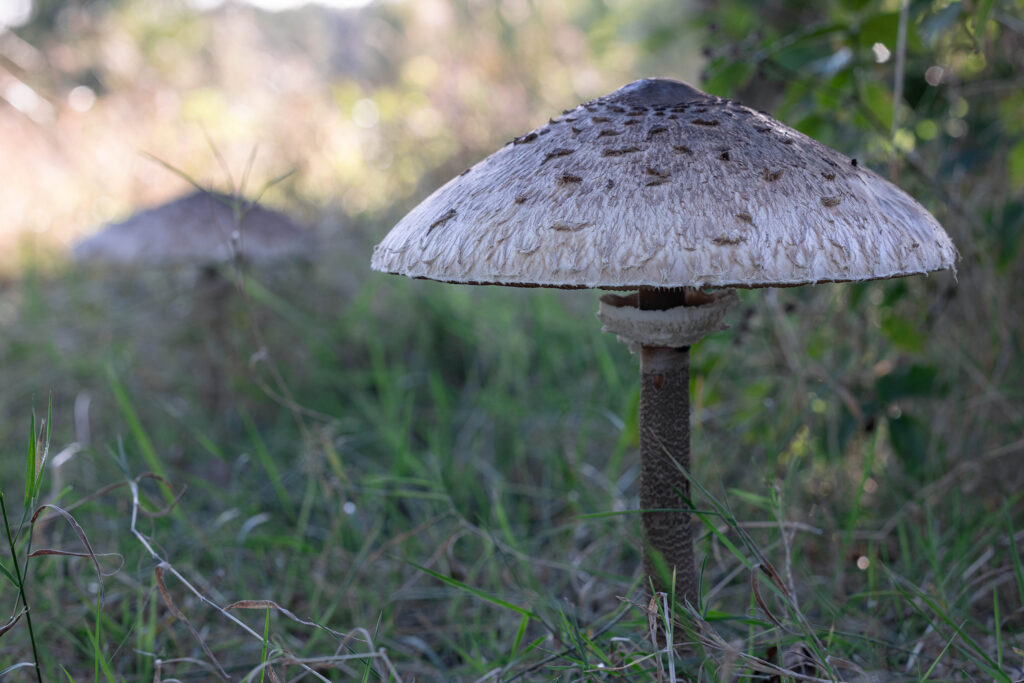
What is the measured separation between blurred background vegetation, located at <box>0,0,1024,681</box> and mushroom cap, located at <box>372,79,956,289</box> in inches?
24.4

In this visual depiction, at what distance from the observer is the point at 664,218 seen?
1198 millimetres

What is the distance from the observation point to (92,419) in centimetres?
380

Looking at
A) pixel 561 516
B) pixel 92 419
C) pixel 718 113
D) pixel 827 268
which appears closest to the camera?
pixel 827 268

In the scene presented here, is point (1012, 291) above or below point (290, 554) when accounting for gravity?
above

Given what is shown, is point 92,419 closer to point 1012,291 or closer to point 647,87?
point 647,87

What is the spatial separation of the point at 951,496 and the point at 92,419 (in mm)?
4008

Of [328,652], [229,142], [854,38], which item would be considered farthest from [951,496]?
[229,142]

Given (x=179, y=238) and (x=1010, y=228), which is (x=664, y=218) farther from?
(x=179, y=238)

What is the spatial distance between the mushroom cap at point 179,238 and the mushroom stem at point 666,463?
286 centimetres

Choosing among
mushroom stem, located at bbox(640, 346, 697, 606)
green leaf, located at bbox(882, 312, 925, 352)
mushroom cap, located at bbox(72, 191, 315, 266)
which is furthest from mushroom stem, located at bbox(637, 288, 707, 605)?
mushroom cap, located at bbox(72, 191, 315, 266)

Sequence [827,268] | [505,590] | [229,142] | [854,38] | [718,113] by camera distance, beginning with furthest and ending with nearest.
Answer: [229,142]
[505,590]
[854,38]
[718,113]
[827,268]

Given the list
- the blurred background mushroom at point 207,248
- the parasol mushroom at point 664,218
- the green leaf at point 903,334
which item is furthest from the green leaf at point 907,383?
the blurred background mushroom at point 207,248

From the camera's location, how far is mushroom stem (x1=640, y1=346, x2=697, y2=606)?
162cm

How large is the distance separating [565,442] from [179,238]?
2545 millimetres
